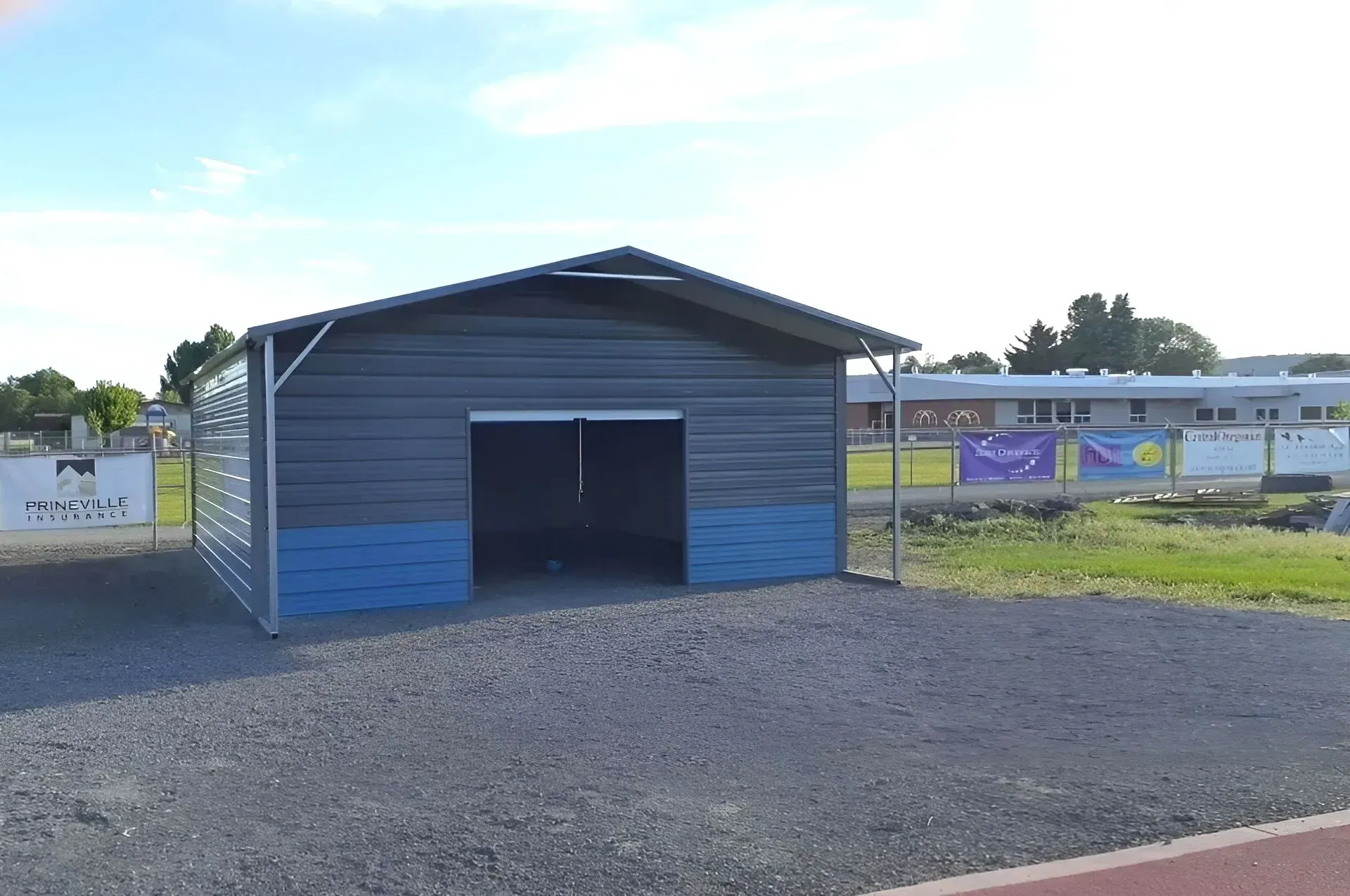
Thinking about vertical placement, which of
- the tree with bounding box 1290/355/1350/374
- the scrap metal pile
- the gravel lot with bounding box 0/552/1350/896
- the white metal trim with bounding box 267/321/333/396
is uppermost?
the tree with bounding box 1290/355/1350/374

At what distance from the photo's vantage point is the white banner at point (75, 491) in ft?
58.2

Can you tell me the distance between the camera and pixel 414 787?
635cm

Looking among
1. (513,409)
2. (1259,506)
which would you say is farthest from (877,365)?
(1259,506)

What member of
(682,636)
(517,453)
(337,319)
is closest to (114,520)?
(517,453)

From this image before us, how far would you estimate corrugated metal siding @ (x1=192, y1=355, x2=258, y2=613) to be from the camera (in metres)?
13.2

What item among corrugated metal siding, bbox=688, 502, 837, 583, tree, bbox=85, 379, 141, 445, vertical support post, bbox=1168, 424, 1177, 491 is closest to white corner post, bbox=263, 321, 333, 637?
corrugated metal siding, bbox=688, 502, 837, 583

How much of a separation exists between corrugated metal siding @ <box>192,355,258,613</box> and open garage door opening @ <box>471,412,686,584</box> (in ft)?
11.3

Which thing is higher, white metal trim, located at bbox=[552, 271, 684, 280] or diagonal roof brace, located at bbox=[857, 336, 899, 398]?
white metal trim, located at bbox=[552, 271, 684, 280]

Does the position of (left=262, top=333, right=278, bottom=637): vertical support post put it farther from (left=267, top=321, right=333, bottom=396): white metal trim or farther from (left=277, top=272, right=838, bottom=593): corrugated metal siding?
(left=277, top=272, right=838, bottom=593): corrugated metal siding

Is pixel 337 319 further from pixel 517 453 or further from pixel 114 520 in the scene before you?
pixel 517 453

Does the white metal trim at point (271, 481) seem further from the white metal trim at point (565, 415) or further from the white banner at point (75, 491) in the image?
the white banner at point (75, 491)

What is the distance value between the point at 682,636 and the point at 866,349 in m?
4.99

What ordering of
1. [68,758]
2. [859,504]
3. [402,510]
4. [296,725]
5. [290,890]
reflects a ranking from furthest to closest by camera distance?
[859,504]
[402,510]
[296,725]
[68,758]
[290,890]

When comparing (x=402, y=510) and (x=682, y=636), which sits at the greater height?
(x=402, y=510)
